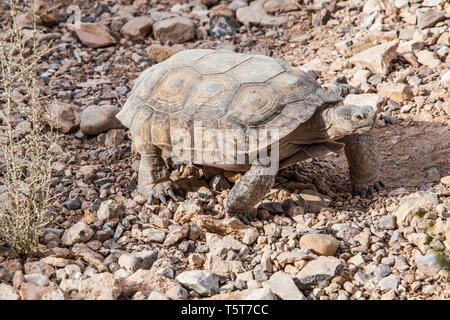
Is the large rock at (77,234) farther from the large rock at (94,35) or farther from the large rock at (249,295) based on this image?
the large rock at (94,35)

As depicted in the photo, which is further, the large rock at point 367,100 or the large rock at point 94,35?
the large rock at point 94,35

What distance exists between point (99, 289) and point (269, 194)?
2.07 metres

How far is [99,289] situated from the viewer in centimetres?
339

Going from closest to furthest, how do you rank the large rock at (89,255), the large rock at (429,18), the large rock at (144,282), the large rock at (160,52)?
the large rock at (144,282) < the large rock at (89,255) < the large rock at (429,18) < the large rock at (160,52)

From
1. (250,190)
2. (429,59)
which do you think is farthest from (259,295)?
(429,59)

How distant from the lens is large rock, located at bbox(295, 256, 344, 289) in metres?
3.61

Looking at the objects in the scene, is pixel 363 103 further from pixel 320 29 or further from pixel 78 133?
pixel 78 133

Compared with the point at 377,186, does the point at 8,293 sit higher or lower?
higher

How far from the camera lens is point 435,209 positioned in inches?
170

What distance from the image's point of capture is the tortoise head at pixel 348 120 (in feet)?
14.5

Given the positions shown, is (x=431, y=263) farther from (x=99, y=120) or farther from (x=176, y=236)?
(x=99, y=120)

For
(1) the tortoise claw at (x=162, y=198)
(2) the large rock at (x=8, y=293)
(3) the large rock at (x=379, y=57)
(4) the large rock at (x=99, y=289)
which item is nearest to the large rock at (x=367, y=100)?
(3) the large rock at (x=379, y=57)

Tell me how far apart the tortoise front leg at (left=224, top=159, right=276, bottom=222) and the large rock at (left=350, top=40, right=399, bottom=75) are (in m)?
2.73

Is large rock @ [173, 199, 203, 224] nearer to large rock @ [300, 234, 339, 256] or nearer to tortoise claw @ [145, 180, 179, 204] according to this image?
tortoise claw @ [145, 180, 179, 204]
